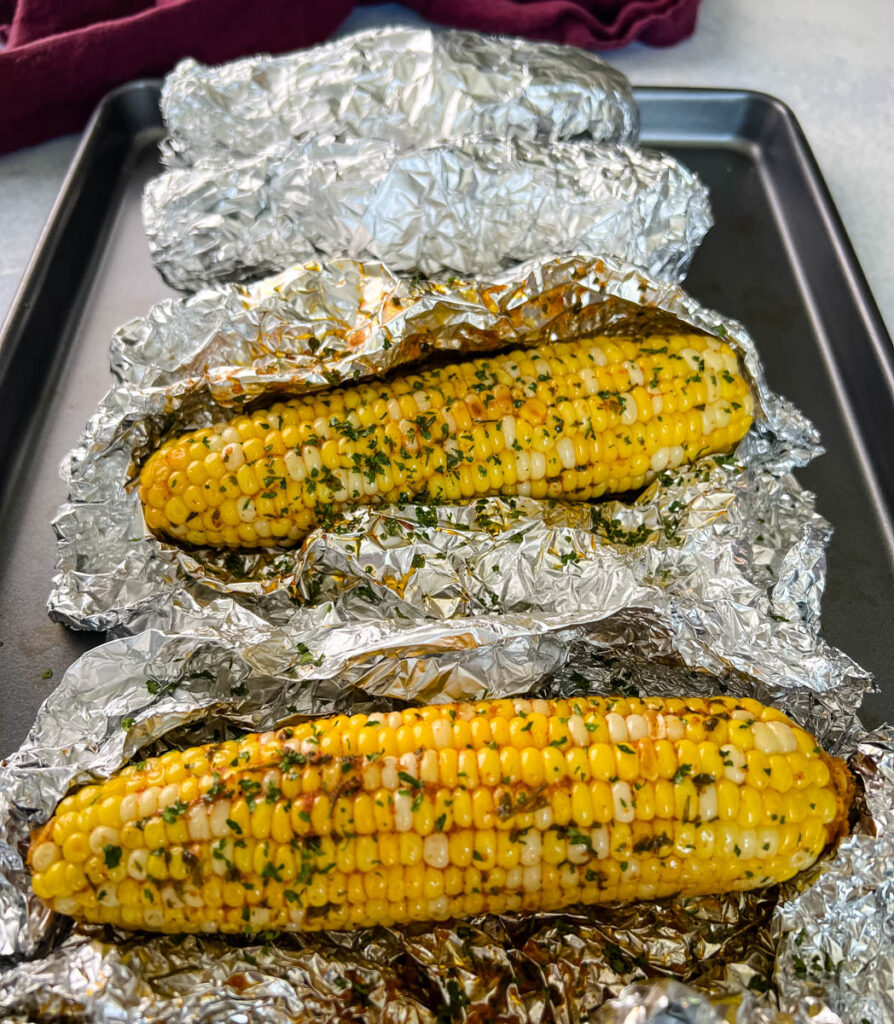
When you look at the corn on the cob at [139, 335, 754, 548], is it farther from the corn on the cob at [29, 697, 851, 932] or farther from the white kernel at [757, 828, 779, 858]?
the white kernel at [757, 828, 779, 858]

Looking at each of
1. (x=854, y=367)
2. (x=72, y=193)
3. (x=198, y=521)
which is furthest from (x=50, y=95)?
(x=854, y=367)

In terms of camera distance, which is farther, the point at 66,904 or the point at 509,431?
the point at 509,431

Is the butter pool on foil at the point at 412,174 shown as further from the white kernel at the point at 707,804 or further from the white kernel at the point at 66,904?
the white kernel at the point at 66,904

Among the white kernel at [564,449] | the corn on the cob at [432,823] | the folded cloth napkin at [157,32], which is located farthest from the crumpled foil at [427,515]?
the folded cloth napkin at [157,32]

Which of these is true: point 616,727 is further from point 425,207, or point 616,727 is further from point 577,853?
point 425,207

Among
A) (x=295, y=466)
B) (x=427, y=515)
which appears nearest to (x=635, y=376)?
(x=427, y=515)

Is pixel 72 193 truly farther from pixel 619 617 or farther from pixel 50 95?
pixel 619 617

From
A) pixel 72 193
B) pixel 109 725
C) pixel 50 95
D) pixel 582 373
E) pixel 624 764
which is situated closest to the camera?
pixel 624 764
